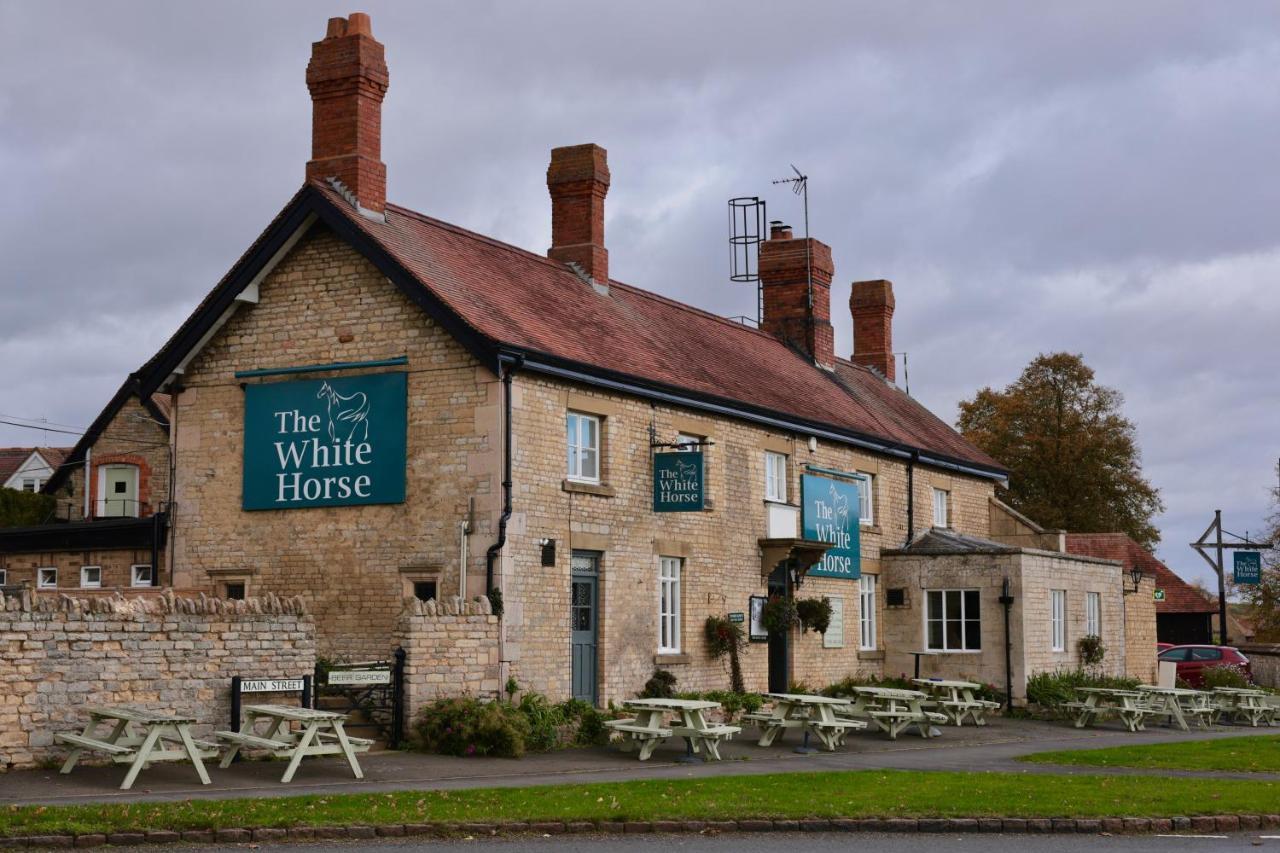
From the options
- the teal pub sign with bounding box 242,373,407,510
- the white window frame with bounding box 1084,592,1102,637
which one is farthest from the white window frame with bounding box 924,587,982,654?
the teal pub sign with bounding box 242,373,407,510

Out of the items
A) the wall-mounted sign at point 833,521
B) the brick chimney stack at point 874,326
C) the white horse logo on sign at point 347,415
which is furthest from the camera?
the brick chimney stack at point 874,326

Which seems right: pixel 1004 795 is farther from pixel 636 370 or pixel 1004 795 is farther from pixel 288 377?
pixel 288 377

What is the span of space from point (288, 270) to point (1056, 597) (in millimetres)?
16859

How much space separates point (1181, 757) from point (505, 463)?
974cm

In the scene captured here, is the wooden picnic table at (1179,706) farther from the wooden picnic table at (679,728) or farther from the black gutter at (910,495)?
the wooden picnic table at (679,728)

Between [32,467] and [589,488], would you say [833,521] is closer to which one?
[589,488]

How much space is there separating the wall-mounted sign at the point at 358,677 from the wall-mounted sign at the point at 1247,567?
34301 millimetres

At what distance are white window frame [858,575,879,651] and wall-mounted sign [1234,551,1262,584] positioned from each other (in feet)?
65.3

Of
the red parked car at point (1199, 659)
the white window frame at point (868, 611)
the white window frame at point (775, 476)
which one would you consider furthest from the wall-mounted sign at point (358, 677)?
the red parked car at point (1199, 659)

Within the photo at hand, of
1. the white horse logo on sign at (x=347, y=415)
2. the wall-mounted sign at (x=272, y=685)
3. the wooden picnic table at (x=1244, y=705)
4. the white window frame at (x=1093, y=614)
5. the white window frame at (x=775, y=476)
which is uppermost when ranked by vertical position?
→ the white horse logo on sign at (x=347, y=415)

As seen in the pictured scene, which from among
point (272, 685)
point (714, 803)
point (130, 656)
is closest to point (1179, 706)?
point (714, 803)

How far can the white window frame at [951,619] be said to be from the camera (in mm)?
30094

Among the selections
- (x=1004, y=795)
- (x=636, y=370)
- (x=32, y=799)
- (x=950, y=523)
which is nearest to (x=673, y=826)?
(x=1004, y=795)

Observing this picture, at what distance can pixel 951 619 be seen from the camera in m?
30.5
